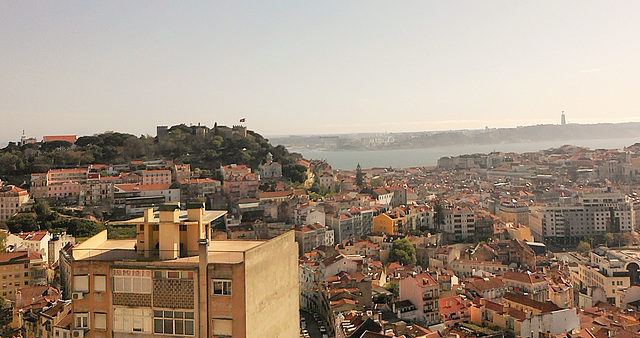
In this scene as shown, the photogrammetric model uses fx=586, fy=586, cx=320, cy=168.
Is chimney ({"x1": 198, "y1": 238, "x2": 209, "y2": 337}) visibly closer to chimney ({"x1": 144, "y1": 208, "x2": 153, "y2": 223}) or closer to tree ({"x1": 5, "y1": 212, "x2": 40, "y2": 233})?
chimney ({"x1": 144, "y1": 208, "x2": 153, "y2": 223})

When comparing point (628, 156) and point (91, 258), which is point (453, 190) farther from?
point (91, 258)

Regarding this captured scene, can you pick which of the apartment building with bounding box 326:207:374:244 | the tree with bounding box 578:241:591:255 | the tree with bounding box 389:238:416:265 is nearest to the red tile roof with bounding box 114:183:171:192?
the apartment building with bounding box 326:207:374:244

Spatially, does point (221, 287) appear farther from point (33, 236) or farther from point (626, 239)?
point (626, 239)

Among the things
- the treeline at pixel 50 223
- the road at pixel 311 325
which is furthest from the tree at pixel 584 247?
the treeline at pixel 50 223

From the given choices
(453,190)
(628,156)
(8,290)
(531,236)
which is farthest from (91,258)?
(628,156)

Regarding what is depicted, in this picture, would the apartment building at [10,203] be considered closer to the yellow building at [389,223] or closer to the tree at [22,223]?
the tree at [22,223]

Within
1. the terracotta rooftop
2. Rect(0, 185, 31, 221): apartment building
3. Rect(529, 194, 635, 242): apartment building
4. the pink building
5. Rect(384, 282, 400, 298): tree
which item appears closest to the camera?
the terracotta rooftop
